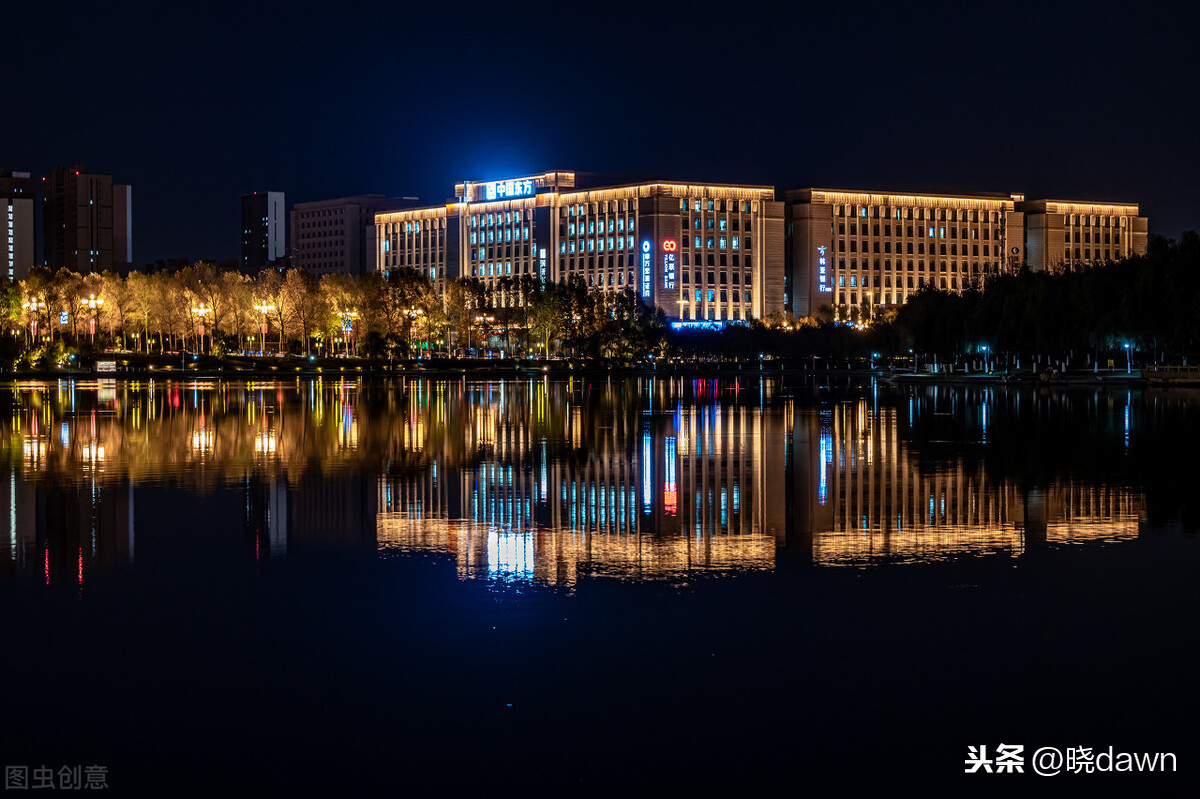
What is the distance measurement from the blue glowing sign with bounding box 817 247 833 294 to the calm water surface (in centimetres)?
15161

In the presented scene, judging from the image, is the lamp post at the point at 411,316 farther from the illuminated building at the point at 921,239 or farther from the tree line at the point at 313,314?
the illuminated building at the point at 921,239

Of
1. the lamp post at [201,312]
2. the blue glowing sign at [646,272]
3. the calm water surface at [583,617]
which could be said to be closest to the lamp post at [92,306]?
the lamp post at [201,312]

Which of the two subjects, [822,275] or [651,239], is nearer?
[651,239]

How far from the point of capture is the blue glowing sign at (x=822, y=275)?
174 meters

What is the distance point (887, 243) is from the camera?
178 meters

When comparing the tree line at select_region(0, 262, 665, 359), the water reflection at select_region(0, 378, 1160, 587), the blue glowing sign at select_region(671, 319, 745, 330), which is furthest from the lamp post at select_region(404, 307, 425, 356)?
the water reflection at select_region(0, 378, 1160, 587)

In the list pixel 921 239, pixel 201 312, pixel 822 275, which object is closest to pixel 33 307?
pixel 201 312

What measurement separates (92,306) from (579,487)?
9979 centimetres

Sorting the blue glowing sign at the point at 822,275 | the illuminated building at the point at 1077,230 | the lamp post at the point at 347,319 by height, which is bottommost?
the lamp post at the point at 347,319

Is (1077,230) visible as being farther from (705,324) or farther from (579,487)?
(579,487)

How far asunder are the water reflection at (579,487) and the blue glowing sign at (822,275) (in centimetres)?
13465

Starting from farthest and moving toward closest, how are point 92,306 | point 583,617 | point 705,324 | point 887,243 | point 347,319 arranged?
point 887,243 → point 705,324 → point 347,319 → point 92,306 → point 583,617

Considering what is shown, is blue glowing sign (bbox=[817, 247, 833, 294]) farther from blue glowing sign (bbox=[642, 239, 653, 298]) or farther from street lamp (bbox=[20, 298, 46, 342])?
street lamp (bbox=[20, 298, 46, 342])

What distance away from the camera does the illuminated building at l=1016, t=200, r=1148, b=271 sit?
180 meters
